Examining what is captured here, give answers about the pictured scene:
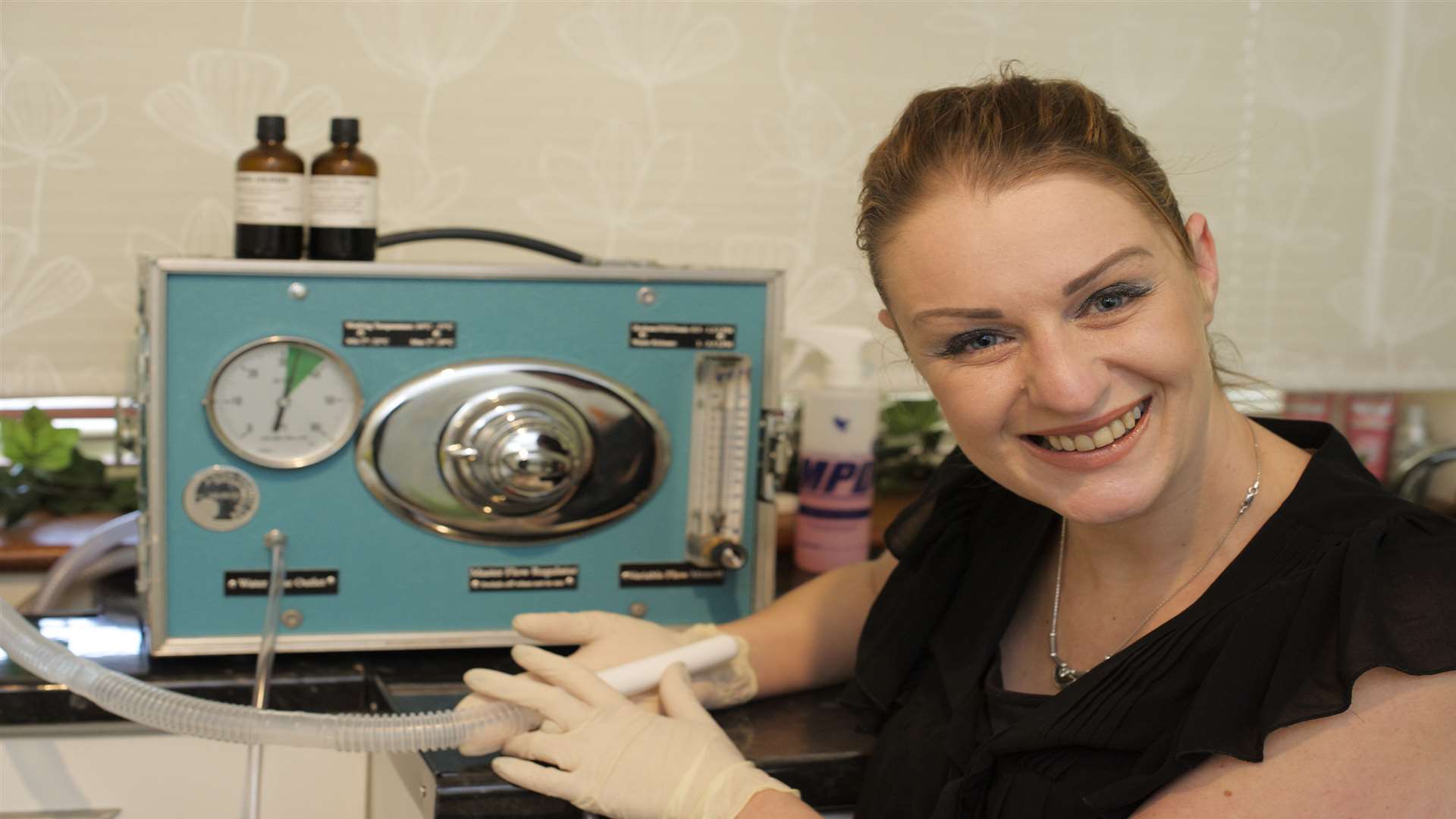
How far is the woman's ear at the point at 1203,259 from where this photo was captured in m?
1.14

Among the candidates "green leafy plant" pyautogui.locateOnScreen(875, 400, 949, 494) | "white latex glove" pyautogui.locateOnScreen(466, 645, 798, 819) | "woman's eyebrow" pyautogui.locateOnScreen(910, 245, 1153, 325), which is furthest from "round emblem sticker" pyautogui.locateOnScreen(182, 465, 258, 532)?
"green leafy plant" pyautogui.locateOnScreen(875, 400, 949, 494)

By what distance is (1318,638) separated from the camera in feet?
3.15

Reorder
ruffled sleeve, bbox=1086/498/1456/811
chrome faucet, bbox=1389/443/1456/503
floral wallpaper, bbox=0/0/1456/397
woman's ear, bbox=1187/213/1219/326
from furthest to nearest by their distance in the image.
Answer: chrome faucet, bbox=1389/443/1456/503 < floral wallpaper, bbox=0/0/1456/397 < woman's ear, bbox=1187/213/1219/326 < ruffled sleeve, bbox=1086/498/1456/811

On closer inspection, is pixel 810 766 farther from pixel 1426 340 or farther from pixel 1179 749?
pixel 1426 340

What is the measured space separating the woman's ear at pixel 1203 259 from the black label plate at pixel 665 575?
2.08 ft

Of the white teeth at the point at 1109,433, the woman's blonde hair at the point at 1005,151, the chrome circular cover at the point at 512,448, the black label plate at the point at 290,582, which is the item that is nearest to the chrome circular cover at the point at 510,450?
the chrome circular cover at the point at 512,448

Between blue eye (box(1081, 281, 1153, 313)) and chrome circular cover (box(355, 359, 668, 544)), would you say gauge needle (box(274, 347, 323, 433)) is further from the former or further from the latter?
blue eye (box(1081, 281, 1153, 313))

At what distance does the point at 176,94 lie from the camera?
1.74m

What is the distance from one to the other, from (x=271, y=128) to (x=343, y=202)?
Result: 115 mm

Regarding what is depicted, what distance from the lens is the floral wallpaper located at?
1.74m

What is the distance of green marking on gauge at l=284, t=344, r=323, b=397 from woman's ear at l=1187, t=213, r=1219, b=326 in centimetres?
88

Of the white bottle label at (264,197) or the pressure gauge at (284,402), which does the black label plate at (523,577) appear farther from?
the white bottle label at (264,197)

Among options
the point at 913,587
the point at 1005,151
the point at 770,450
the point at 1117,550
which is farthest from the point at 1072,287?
the point at 770,450

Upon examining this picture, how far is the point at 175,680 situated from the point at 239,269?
44 centimetres
